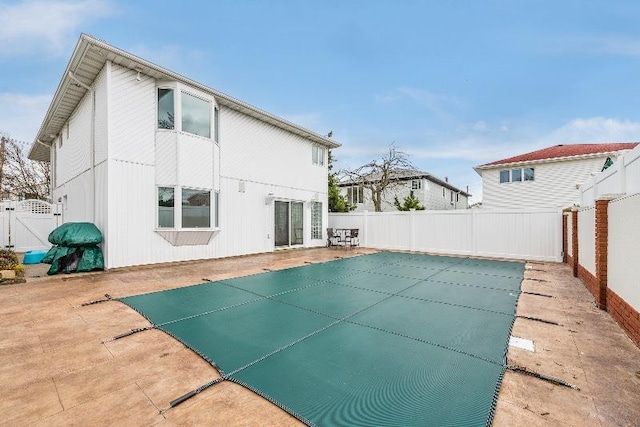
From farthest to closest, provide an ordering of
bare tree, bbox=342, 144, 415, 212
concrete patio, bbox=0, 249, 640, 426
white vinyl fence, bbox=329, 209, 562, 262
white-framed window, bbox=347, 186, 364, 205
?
white-framed window, bbox=347, 186, 364, 205 → bare tree, bbox=342, 144, 415, 212 → white vinyl fence, bbox=329, 209, 562, 262 → concrete patio, bbox=0, 249, 640, 426

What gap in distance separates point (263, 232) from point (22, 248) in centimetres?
958

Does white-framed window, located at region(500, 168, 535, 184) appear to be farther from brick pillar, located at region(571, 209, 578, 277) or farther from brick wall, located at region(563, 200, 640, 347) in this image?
brick wall, located at region(563, 200, 640, 347)

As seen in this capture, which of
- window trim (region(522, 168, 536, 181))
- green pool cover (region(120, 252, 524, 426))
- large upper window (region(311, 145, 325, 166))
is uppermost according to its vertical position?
large upper window (region(311, 145, 325, 166))

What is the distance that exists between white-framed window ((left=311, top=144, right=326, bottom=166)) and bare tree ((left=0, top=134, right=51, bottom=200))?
20407mm

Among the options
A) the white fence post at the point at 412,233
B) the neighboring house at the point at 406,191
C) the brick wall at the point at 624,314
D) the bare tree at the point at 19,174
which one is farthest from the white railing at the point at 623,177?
the bare tree at the point at 19,174

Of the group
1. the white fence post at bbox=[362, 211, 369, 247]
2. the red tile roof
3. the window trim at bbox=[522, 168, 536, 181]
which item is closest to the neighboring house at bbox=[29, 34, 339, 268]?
the white fence post at bbox=[362, 211, 369, 247]

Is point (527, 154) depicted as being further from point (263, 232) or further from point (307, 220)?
point (263, 232)

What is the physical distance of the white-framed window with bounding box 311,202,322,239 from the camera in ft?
46.9

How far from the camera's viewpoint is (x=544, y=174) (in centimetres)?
1720

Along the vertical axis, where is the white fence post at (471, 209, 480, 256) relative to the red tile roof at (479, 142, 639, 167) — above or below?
below

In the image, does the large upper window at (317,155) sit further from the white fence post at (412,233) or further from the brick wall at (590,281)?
the brick wall at (590,281)

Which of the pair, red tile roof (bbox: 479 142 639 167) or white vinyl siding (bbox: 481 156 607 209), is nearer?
white vinyl siding (bbox: 481 156 607 209)

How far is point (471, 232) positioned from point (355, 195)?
15.4 meters

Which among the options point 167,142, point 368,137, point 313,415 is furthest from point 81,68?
point 368,137
